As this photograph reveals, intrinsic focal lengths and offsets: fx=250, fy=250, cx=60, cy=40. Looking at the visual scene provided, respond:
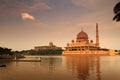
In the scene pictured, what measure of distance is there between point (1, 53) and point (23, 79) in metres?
83.2

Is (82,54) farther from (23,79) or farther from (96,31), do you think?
(23,79)

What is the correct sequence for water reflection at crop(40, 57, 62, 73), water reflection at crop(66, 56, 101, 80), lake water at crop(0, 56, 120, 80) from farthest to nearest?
1. water reflection at crop(40, 57, 62, 73)
2. lake water at crop(0, 56, 120, 80)
3. water reflection at crop(66, 56, 101, 80)

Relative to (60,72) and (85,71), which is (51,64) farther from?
(60,72)

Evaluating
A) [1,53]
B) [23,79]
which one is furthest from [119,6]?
[1,53]

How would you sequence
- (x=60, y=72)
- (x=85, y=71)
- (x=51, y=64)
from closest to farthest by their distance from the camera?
1. (x=60, y=72)
2. (x=85, y=71)
3. (x=51, y=64)

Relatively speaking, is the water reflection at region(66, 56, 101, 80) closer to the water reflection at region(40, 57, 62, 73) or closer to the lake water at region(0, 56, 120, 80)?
the lake water at region(0, 56, 120, 80)

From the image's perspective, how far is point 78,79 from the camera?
96.3ft

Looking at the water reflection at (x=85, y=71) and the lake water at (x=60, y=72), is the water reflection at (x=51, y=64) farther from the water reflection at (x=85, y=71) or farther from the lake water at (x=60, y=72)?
the water reflection at (x=85, y=71)

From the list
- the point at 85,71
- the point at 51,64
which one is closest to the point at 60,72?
the point at 85,71

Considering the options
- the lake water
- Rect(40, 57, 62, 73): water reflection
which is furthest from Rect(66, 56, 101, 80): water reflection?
Rect(40, 57, 62, 73): water reflection

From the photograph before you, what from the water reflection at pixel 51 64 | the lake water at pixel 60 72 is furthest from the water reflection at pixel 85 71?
the water reflection at pixel 51 64

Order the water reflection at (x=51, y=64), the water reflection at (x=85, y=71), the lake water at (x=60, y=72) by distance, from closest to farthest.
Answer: the water reflection at (x=85, y=71)
the lake water at (x=60, y=72)
the water reflection at (x=51, y=64)

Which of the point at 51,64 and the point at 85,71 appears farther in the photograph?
the point at 51,64

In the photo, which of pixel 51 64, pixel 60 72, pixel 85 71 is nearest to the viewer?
pixel 60 72
